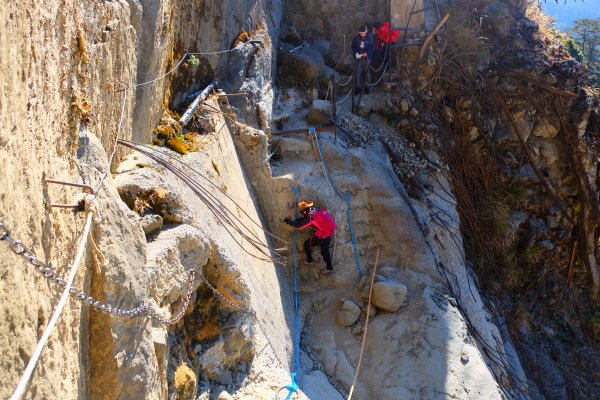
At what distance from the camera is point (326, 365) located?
797 cm

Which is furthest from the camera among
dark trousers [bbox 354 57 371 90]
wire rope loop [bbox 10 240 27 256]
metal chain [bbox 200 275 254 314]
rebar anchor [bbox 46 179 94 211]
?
dark trousers [bbox 354 57 371 90]

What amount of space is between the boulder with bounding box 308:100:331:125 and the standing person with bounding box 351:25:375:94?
1.58 metres

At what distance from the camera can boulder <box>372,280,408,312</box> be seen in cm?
848

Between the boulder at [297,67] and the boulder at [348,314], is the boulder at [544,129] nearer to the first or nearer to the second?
the boulder at [297,67]

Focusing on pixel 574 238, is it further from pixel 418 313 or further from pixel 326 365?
pixel 326 365

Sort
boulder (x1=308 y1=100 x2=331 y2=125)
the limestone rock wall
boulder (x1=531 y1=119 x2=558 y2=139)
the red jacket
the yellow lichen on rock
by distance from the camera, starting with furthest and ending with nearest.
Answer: boulder (x1=531 y1=119 x2=558 y2=139) → the red jacket → boulder (x1=308 y1=100 x2=331 y2=125) → the yellow lichen on rock → the limestone rock wall

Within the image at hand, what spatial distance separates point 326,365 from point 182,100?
4101mm

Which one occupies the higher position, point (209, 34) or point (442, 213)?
point (209, 34)

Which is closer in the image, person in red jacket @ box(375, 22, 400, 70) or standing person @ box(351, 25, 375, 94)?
standing person @ box(351, 25, 375, 94)

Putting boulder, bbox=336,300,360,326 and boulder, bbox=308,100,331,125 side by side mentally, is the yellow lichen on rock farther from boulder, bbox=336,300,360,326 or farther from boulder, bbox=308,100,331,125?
boulder, bbox=308,100,331,125

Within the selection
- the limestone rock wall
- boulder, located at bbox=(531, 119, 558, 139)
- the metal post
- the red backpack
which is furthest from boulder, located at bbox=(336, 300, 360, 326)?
boulder, located at bbox=(531, 119, 558, 139)

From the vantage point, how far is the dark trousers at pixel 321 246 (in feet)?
27.8

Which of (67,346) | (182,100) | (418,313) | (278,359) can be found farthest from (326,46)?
(67,346)

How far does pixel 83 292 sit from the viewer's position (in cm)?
362
